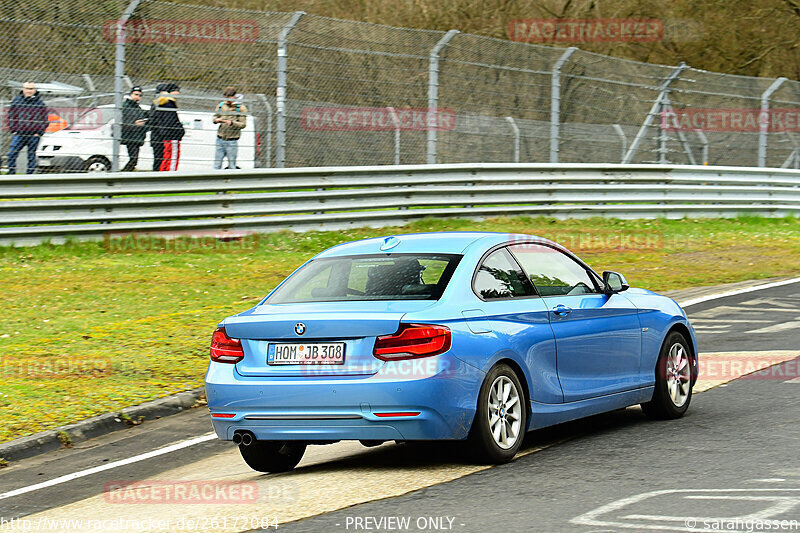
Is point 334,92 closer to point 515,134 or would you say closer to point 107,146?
point 107,146

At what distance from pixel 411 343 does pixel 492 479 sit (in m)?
0.87

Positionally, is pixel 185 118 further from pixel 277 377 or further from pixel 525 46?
pixel 277 377

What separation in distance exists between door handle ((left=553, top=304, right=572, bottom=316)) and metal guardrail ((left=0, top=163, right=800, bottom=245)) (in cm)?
1001

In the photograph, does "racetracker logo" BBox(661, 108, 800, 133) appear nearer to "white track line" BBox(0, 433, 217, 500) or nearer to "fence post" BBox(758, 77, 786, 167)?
"fence post" BBox(758, 77, 786, 167)

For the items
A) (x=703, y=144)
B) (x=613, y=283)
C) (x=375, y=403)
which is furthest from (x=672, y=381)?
(x=703, y=144)

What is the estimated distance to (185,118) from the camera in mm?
17203

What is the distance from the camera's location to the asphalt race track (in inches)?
222

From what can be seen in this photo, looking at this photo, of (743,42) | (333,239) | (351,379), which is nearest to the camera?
(351,379)

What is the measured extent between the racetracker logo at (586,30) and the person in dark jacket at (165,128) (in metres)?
16.9

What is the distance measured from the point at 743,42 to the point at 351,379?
1135 inches

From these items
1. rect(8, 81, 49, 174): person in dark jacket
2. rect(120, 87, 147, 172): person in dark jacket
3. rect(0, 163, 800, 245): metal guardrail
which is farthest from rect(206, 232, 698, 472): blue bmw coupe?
rect(120, 87, 147, 172): person in dark jacket

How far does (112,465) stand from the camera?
7676 millimetres

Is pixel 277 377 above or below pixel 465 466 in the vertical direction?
above

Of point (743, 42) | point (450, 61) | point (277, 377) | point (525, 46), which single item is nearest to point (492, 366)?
point (277, 377)
